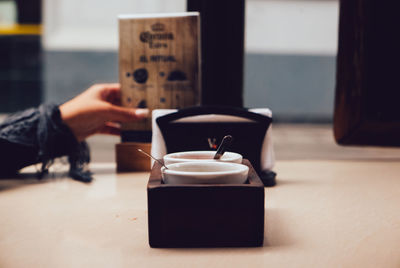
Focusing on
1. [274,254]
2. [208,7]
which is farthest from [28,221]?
[208,7]

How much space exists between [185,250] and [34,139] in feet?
2.44

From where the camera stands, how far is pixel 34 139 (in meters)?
1.18

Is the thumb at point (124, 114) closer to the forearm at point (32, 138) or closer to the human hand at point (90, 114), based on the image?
the human hand at point (90, 114)

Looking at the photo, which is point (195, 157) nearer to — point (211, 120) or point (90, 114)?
point (211, 120)

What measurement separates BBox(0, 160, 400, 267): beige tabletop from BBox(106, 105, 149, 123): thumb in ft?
0.58

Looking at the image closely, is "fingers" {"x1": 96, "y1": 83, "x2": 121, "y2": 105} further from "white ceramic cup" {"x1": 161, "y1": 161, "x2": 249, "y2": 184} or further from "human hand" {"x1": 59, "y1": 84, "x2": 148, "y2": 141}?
"white ceramic cup" {"x1": 161, "y1": 161, "x2": 249, "y2": 184}

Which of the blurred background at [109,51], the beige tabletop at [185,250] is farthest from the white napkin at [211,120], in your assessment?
the blurred background at [109,51]

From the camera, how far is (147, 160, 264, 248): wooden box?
61cm

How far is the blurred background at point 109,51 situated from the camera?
139 inches

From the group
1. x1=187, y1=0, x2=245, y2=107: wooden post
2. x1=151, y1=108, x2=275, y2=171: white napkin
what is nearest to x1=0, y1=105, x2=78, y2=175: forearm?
x1=151, y1=108, x2=275, y2=171: white napkin

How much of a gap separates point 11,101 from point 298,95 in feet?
10.5

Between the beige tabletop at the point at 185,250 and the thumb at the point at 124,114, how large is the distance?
175 mm

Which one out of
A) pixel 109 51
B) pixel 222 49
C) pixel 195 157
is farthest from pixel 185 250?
pixel 109 51

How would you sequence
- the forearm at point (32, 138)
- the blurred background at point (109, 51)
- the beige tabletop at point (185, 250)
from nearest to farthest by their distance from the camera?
the beige tabletop at point (185, 250) → the forearm at point (32, 138) → the blurred background at point (109, 51)
